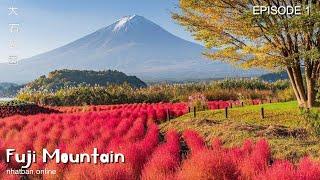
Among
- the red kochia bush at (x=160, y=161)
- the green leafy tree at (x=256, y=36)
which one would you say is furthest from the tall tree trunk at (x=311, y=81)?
the red kochia bush at (x=160, y=161)

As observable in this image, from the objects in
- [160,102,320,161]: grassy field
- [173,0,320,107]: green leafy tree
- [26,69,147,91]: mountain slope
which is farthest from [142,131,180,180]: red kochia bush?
[26,69,147,91]: mountain slope

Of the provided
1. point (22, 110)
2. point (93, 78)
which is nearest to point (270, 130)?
point (22, 110)

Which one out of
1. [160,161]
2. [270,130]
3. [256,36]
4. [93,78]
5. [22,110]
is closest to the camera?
[160,161]

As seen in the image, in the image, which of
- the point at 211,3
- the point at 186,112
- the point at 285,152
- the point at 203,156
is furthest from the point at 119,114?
the point at 203,156

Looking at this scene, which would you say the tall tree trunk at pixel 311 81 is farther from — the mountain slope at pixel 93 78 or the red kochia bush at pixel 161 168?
the mountain slope at pixel 93 78

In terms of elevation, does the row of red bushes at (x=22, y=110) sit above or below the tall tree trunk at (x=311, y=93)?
below


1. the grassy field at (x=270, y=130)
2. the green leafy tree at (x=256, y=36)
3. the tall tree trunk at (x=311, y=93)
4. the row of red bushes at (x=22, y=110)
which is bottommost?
the grassy field at (x=270, y=130)

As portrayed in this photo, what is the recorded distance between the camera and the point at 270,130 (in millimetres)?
16594

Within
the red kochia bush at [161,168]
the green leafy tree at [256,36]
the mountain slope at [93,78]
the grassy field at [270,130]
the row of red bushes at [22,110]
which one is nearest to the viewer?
the red kochia bush at [161,168]

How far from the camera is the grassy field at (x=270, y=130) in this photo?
13562 millimetres

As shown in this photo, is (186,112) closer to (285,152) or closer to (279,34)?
(279,34)

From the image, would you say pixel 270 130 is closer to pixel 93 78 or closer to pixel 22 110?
pixel 22 110

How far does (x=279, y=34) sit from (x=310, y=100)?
10.5ft

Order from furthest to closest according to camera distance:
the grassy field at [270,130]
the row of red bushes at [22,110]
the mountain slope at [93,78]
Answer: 1. the mountain slope at [93,78]
2. the row of red bushes at [22,110]
3. the grassy field at [270,130]
